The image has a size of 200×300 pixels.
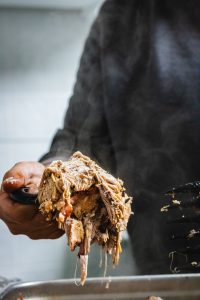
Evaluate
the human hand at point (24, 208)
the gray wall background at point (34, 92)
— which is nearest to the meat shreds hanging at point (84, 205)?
the human hand at point (24, 208)

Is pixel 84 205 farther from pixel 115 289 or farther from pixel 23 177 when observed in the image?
pixel 115 289

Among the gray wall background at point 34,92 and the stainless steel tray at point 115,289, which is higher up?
the gray wall background at point 34,92

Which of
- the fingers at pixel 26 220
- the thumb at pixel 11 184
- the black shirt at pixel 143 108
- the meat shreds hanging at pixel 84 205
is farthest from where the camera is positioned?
the black shirt at pixel 143 108

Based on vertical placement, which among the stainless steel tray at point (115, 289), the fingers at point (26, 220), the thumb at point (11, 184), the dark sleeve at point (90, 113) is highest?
the dark sleeve at point (90, 113)

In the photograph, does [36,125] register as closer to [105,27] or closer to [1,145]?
[1,145]

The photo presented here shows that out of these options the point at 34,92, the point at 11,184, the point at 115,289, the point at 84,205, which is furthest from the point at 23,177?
the point at 34,92

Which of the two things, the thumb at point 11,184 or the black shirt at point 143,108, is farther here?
the black shirt at point 143,108

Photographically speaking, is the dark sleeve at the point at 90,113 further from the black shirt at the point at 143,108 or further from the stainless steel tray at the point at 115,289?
the stainless steel tray at the point at 115,289

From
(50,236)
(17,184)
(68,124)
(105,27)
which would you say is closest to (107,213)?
(17,184)
